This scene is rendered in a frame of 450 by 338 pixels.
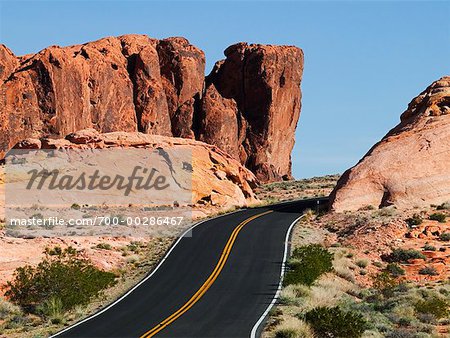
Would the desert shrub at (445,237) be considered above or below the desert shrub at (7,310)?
above

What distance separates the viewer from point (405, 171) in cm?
5016

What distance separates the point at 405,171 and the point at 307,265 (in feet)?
72.0

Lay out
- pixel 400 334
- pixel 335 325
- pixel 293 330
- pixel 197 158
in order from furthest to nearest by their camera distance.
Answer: pixel 197 158, pixel 400 334, pixel 335 325, pixel 293 330

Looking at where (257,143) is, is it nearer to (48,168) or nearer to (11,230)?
(48,168)

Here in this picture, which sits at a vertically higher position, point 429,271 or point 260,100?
point 260,100

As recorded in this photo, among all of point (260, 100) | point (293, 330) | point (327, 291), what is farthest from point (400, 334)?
point (260, 100)

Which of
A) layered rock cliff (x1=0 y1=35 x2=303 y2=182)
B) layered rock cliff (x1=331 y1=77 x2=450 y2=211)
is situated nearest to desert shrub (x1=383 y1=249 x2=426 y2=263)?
layered rock cliff (x1=331 y1=77 x2=450 y2=211)

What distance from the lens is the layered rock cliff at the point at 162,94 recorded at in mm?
80812

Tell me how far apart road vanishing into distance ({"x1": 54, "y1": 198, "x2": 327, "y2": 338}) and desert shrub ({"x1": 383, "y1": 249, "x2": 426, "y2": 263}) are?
660cm

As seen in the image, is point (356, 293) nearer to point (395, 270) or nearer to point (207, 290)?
point (395, 270)

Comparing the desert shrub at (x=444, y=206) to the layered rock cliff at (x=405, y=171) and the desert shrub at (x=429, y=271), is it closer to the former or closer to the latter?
the layered rock cliff at (x=405, y=171)

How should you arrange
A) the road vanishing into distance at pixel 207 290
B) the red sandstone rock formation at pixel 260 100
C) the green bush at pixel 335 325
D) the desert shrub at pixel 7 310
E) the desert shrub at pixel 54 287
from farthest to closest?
the red sandstone rock formation at pixel 260 100, the desert shrub at pixel 54 287, the desert shrub at pixel 7 310, the road vanishing into distance at pixel 207 290, the green bush at pixel 335 325

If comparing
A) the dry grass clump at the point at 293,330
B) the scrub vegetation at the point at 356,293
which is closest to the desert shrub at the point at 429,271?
the scrub vegetation at the point at 356,293

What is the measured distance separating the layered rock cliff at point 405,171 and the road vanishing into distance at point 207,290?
8.24m
